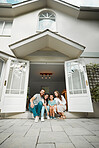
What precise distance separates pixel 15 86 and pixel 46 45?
7.08ft

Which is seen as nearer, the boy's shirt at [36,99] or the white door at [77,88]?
the boy's shirt at [36,99]

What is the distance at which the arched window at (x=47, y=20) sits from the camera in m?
4.49

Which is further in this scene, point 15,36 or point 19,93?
point 15,36

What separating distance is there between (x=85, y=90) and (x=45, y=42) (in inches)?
98.3

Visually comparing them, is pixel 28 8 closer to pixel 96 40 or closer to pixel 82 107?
pixel 96 40

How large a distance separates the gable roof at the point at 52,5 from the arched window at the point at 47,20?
1.49 feet

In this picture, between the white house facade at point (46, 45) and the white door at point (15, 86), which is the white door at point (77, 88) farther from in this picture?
the white door at point (15, 86)

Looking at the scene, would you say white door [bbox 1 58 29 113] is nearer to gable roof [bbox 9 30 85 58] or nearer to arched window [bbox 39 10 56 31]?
gable roof [bbox 9 30 85 58]

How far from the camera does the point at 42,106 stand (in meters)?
Result: 2.45

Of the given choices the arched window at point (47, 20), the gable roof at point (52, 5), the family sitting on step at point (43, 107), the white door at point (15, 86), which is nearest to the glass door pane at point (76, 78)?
the family sitting on step at point (43, 107)

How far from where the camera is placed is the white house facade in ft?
9.08

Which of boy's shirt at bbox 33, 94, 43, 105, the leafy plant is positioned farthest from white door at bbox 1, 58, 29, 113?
the leafy plant

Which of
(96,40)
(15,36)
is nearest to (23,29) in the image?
(15,36)

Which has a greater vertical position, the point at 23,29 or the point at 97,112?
the point at 23,29
